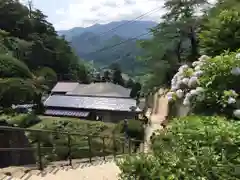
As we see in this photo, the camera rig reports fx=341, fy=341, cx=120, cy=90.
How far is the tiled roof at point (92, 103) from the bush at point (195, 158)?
2509 centimetres

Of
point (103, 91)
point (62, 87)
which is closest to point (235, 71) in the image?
point (103, 91)

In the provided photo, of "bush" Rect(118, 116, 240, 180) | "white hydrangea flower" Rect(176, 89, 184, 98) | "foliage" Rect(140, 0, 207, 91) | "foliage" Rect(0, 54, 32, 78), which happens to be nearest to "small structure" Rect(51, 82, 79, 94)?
"foliage" Rect(140, 0, 207, 91)

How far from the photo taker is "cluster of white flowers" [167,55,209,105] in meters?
6.20

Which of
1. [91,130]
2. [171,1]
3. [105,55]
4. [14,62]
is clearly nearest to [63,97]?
[91,130]

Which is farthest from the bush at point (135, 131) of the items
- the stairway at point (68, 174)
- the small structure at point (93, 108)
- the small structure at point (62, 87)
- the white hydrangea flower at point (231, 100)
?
the small structure at point (62, 87)

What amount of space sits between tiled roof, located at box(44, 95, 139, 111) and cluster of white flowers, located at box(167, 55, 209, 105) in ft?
70.3

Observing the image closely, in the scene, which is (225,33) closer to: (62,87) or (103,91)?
(103,91)

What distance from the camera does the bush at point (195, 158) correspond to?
2.97 metres

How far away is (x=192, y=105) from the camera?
6.41 meters

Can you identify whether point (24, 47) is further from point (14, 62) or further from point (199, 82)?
point (199, 82)

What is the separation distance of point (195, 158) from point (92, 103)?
93.3 ft

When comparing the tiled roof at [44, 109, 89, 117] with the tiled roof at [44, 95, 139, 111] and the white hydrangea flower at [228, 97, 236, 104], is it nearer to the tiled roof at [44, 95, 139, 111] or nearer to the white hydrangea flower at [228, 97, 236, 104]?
the tiled roof at [44, 95, 139, 111]

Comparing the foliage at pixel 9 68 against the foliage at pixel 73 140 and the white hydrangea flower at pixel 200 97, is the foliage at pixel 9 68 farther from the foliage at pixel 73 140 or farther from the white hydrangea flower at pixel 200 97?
the white hydrangea flower at pixel 200 97

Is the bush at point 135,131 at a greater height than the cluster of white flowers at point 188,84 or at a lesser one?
lesser
